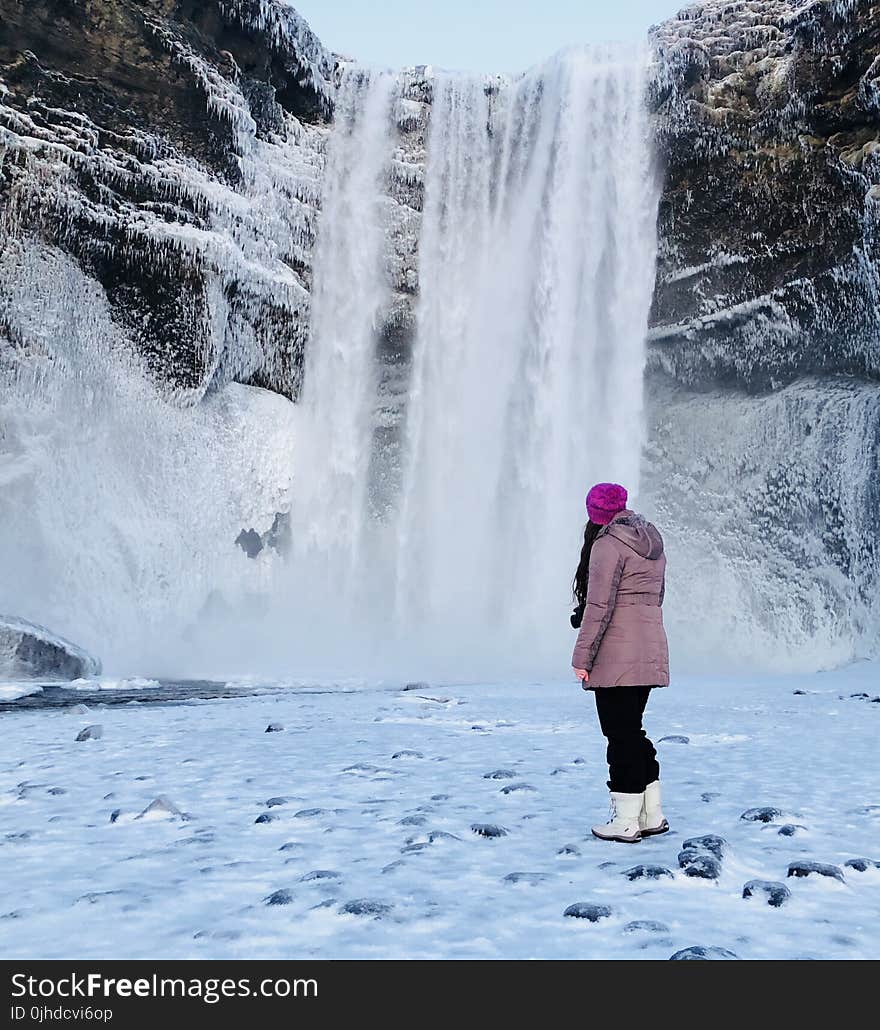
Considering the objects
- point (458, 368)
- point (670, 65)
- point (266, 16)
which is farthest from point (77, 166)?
point (670, 65)

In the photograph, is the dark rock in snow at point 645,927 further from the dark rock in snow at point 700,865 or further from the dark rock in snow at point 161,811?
the dark rock in snow at point 161,811

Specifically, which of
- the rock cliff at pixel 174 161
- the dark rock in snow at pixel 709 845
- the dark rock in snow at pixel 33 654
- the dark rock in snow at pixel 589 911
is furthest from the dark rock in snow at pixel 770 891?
the rock cliff at pixel 174 161

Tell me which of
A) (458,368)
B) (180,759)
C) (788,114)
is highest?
(788,114)

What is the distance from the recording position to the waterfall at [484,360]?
22109 mm

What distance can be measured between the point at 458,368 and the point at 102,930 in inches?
863

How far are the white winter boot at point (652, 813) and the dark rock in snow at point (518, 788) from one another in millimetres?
903

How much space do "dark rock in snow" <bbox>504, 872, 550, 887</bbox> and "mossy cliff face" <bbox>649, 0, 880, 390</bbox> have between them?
19.8 m

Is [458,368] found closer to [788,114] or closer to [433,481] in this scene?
[433,481]

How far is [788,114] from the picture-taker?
771 inches

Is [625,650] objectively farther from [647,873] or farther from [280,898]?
[280,898]

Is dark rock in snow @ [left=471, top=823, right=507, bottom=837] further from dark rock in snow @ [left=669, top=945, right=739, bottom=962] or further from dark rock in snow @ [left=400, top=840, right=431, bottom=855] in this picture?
dark rock in snow @ [left=669, top=945, right=739, bottom=962]

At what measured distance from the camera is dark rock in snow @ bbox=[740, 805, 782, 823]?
3.85 meters

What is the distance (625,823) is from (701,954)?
1261mm
